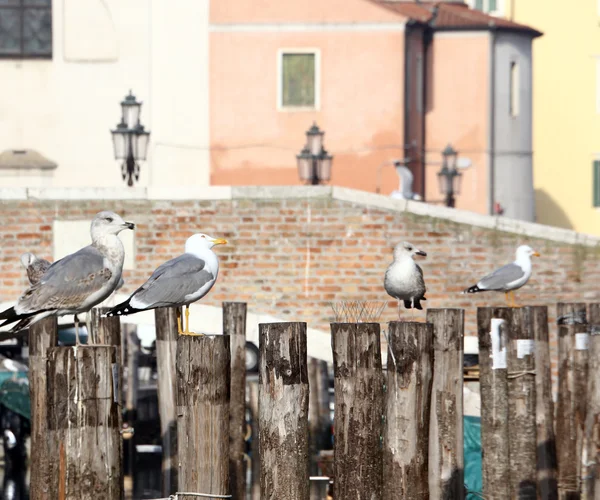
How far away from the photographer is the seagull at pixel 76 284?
21.9 ft

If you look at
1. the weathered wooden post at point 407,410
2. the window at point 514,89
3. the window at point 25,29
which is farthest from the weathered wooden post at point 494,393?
the window at point 514,89

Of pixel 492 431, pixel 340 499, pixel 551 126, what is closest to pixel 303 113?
pixel 551 126

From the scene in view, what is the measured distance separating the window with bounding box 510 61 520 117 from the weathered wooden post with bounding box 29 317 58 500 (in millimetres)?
20866

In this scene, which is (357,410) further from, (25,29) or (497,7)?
(497,7)

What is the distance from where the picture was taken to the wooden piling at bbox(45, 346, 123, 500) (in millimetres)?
6395

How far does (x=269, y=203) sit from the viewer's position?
1405cm

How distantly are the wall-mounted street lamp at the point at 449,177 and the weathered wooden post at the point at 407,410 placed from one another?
55.3 ft

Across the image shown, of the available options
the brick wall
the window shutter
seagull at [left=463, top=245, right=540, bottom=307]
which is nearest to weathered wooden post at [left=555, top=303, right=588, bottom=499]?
seagull at [left=463, top=245, right=540, bottom=307]

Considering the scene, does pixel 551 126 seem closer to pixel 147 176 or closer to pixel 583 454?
pixel 147 176

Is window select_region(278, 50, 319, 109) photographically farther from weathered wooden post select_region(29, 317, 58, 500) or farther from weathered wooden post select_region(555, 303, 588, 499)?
weathered wooden post select_region(29, 317, 58, 500)

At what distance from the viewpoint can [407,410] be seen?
727 centimetres

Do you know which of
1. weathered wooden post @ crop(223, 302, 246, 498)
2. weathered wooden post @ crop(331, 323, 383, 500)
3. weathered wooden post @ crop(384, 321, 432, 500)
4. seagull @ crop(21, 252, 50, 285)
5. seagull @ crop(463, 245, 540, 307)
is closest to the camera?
weathered wooden post @ crop(331, 323, 383, 500)

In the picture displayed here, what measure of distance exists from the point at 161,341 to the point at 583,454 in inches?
127

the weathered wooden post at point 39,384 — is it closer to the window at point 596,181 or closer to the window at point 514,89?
the window at point 514,89
